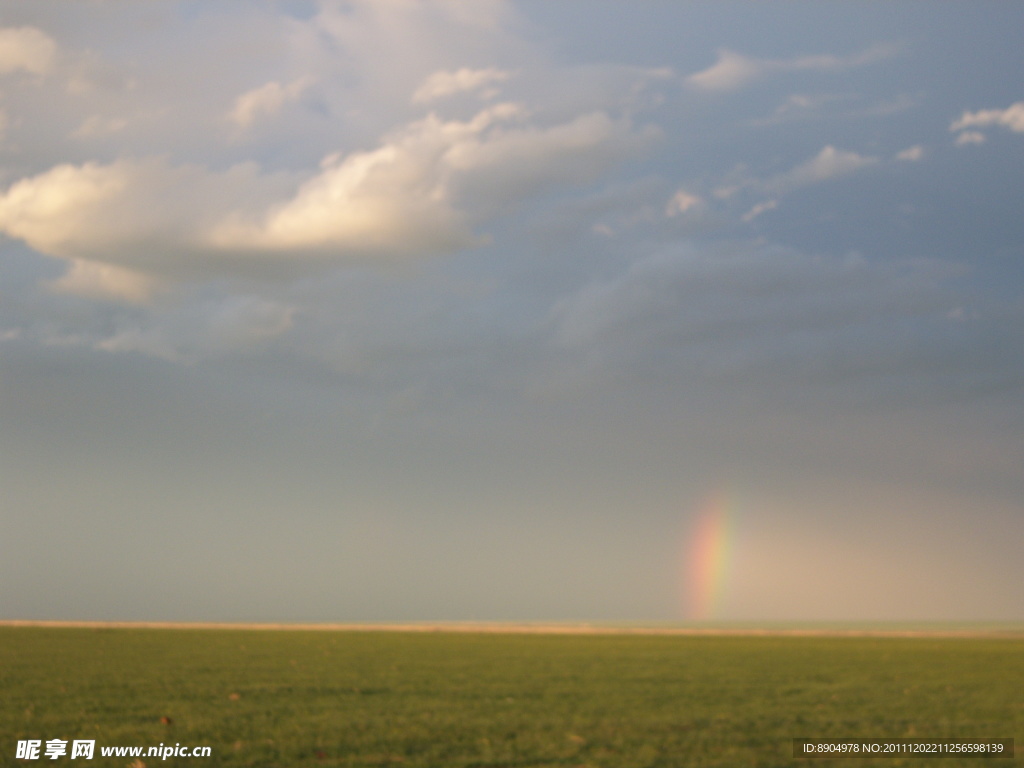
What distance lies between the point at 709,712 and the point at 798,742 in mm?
4421

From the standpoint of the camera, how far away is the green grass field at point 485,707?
16.4 m

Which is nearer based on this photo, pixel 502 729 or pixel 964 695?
pixel 502 729

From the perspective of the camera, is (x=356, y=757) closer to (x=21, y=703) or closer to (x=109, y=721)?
(x=109, y=721)

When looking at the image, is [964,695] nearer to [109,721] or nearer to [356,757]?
[356,757]

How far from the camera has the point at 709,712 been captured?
72.4ft

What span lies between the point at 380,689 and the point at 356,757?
1141cm

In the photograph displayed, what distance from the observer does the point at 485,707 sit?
2250cm

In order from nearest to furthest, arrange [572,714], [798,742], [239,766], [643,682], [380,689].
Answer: [239,766] → [798,742] → [572,714] → [380,689] → [643,682]

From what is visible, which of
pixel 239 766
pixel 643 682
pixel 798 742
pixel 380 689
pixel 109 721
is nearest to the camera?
pixel 239 766

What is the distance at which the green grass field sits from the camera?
53.7ft

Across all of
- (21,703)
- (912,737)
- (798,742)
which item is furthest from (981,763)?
(21,703)

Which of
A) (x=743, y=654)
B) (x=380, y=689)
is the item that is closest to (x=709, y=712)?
(x=380, y=689)

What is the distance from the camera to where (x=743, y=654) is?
49.8m

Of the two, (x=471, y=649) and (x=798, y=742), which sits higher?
(x=798, y=742)
